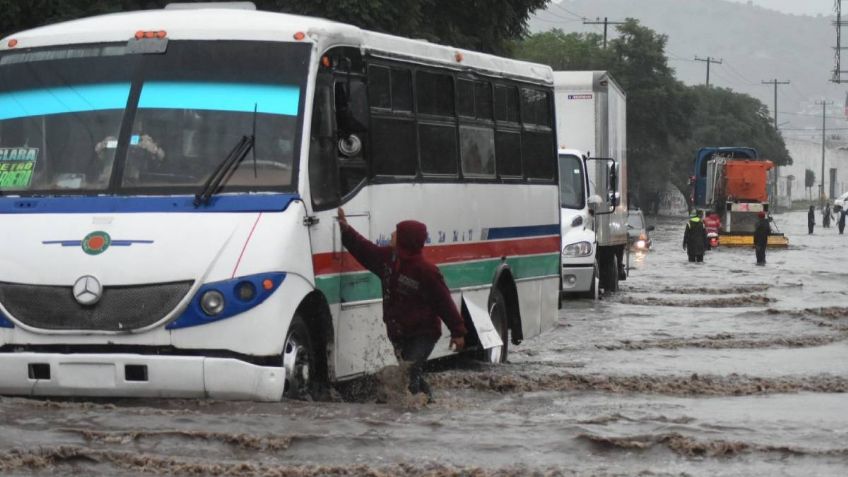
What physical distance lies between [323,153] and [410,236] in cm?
79

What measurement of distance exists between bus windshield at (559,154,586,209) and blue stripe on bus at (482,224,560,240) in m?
9.32

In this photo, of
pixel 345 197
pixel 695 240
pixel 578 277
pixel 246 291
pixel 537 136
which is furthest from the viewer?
pixel 695 240

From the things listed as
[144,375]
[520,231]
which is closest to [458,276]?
[520,231]

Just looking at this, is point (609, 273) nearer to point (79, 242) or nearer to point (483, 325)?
point (483, 325)

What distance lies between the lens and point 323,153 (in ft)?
Answer: 35.7

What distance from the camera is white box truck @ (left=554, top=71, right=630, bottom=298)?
26.8 m

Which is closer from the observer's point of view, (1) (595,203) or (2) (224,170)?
(2) (224,170)

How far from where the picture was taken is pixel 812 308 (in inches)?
1054

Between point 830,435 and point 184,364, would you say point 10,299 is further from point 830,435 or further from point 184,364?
point 830,435

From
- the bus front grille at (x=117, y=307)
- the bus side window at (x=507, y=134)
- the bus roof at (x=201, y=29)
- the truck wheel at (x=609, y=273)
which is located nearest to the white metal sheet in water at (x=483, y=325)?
the bus side window at (x=507, y=134)

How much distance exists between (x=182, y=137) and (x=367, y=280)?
191cm

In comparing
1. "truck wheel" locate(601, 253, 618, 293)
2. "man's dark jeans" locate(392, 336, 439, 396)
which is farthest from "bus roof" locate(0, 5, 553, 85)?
"truck wheel" locate(601, 253, 618, 293)

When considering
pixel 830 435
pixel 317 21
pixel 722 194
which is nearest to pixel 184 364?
pixel 317 21

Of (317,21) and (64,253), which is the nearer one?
(64,253)
